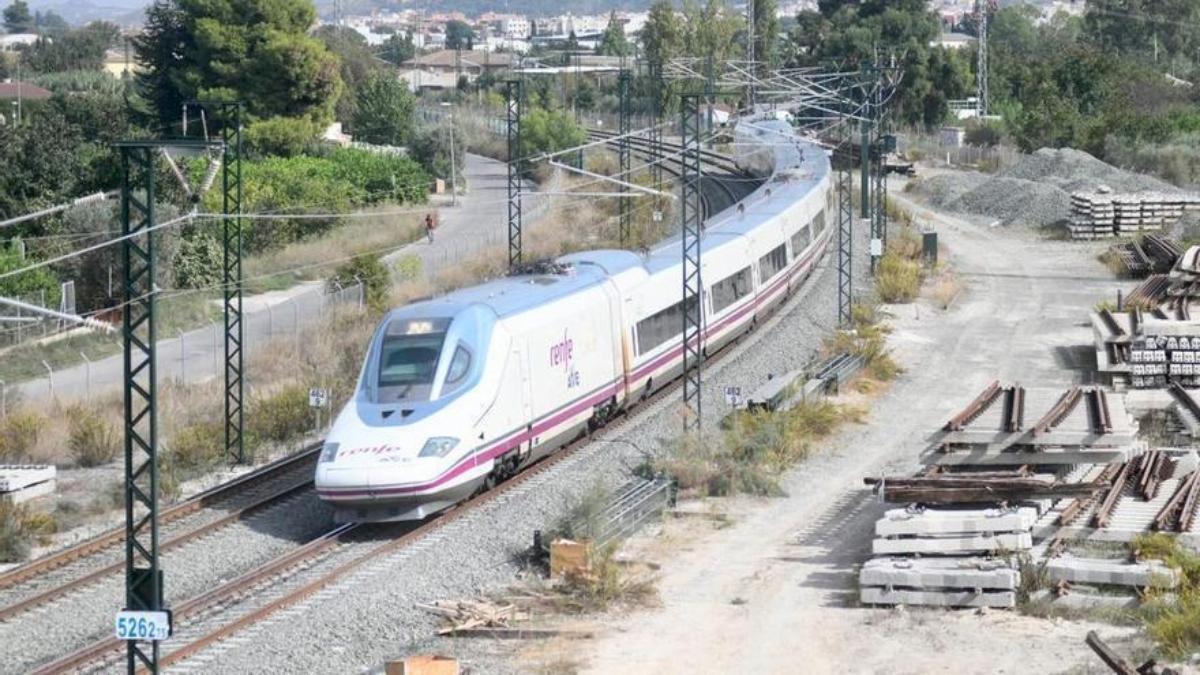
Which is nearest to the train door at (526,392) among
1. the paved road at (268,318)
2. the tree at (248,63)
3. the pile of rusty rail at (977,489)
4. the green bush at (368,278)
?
the pile of rusty rail at (977,489)

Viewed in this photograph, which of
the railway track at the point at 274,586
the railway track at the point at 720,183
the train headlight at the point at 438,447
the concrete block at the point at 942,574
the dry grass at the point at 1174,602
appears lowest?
the railway track at the point at 720,183

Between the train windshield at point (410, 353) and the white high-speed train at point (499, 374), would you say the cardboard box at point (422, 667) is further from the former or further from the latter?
the train windshield at point (410, 353)

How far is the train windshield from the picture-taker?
934 inches

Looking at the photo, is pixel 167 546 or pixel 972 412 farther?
pixel 972 412

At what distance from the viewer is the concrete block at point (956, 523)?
20609 millimetres

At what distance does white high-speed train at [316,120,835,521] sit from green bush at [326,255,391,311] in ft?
39.0

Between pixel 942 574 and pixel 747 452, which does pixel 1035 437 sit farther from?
pixel 747 452

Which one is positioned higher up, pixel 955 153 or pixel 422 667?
pixel 422 667

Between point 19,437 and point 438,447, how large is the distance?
9936 millimetres

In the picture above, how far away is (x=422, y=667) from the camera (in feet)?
55.6

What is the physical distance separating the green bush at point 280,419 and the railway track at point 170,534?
179cm

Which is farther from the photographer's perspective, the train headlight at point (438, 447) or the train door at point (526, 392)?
the train door at point (526, 392)

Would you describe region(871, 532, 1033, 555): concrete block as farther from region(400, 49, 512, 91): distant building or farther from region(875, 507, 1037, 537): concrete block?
region(400, 49, 512, 91): distant building

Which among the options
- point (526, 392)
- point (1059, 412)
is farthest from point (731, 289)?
point (1059, 412)
